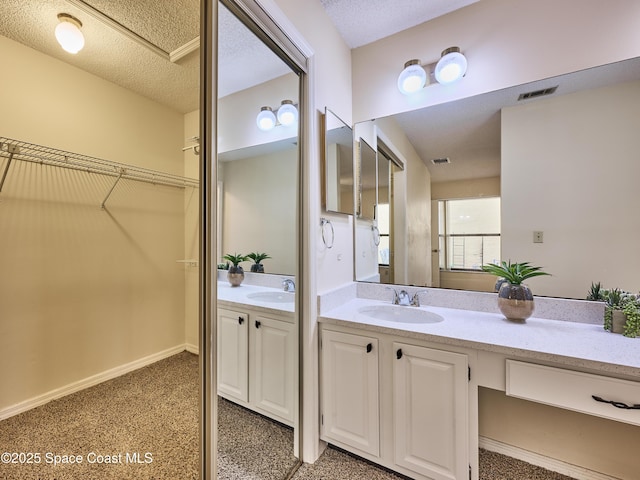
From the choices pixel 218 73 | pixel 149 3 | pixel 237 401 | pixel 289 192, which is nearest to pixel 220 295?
pixel 237 401

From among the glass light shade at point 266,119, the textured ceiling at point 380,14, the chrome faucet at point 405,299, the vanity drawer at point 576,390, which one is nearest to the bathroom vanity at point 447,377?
the vanity drawer at point 576,390

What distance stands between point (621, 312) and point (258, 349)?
5.97 feet

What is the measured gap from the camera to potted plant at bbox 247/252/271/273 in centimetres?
140

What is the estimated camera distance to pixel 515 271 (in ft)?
5.09

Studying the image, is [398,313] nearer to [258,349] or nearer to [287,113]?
[258,349]

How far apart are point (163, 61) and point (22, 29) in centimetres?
68

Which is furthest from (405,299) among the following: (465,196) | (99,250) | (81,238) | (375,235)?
(81,238)

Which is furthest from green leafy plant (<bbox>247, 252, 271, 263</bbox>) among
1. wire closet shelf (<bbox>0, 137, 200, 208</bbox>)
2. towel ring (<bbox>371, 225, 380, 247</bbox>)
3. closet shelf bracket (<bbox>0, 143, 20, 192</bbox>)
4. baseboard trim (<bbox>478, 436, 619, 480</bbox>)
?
baseboard trim (<bbox>478, 436, 619, 480</bbox>)

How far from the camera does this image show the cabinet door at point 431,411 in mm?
1224

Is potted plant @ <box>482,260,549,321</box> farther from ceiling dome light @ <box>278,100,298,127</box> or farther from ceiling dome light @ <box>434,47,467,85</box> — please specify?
ceiling dome light @ <box>278,100,298,127</box>

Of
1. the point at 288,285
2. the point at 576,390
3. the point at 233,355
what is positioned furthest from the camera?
the point at 288,285

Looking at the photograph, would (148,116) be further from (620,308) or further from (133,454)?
(620,308)

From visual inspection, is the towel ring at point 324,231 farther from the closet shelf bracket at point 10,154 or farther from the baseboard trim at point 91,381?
the closet shelf bracket at point 10,154

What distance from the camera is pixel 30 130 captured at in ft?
5.02
